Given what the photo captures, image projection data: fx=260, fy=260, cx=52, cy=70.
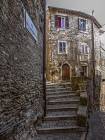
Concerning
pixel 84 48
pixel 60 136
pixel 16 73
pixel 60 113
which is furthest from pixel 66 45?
pixel 16 73

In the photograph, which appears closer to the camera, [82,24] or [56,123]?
[56,123]

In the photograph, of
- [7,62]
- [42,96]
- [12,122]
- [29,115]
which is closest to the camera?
[7,62]

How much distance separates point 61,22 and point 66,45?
8.14 feet

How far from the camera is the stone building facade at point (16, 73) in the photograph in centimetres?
567

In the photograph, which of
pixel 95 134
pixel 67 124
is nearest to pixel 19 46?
pixel 67 124

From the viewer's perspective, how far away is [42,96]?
11883 mm

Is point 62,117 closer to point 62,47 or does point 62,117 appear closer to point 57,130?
point 57,130

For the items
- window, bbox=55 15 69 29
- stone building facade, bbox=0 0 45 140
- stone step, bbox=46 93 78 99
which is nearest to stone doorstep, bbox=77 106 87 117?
stone building facade, bbox=0 0 45 140

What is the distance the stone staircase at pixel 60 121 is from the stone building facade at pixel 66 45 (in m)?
12.1

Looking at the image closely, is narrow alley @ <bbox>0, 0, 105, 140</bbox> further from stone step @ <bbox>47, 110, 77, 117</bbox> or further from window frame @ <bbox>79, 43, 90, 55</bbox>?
window frame @ <bbox>79, 43, 90, 55</bbox>

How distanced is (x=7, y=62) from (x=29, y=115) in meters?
3.15

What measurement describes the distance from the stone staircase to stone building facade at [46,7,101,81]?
39.8 ft

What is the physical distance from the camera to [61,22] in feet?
89.8

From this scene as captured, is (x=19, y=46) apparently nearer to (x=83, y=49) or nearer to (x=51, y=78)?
(x=51, y=78)
